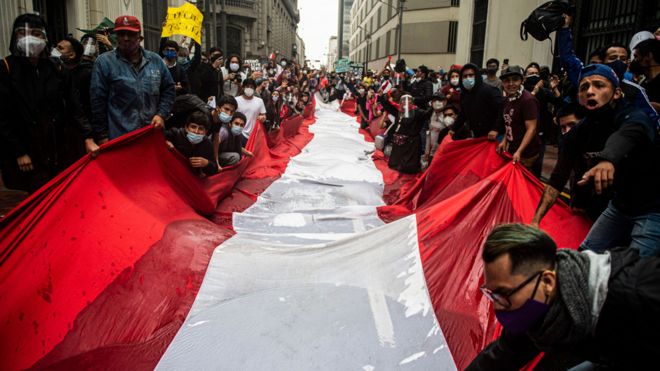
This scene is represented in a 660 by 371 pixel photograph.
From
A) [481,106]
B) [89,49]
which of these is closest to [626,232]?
[481,106]

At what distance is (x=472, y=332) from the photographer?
2.80 m

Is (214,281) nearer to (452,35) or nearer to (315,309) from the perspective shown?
(315,309)

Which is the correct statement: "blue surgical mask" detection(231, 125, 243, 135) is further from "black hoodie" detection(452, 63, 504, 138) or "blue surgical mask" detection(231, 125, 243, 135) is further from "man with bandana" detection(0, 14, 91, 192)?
"black hoodie" detection(452, 63, 504, 138)

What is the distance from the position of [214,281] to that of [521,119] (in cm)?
372

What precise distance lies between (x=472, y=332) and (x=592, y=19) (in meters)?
11.3

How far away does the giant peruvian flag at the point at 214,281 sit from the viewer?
264 centimetres

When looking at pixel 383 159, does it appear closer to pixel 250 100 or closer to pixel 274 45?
pixel 250 100

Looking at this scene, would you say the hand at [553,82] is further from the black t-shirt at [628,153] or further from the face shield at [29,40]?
the face shield at [29,40]

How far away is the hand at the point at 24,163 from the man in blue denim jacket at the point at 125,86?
705 millimetres

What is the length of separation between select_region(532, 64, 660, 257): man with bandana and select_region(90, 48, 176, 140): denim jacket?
3709 mm

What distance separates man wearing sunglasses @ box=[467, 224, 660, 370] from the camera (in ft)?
4.92

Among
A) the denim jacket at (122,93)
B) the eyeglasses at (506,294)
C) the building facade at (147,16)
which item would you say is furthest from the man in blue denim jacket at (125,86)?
the eyeglasses at (506,294)

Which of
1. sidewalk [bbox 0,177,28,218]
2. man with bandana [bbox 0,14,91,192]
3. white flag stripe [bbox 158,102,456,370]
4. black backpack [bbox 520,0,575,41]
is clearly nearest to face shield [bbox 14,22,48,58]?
man with bandana [bbox 0,14,91,192]

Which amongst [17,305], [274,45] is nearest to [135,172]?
[17,305]
